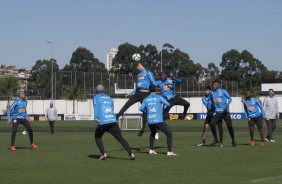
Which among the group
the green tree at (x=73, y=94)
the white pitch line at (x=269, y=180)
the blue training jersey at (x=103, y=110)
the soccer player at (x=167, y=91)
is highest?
the green tree at (x=73, y=94)

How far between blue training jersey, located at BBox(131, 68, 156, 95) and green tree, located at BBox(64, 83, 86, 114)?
69789 mm

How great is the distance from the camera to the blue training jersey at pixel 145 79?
67.8 feet

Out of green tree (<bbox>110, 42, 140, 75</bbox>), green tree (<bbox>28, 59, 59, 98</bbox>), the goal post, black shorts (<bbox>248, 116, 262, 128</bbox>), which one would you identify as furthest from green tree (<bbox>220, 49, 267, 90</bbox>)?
black shorts (<bbox>248, 116, 262, 128</bbox>)

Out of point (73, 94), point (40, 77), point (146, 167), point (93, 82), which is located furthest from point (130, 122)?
point (40, 77)

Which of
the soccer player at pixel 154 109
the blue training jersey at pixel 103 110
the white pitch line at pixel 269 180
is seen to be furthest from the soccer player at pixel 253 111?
the white pitch line at pixel 269 180

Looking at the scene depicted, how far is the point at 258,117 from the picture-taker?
24.8 meters

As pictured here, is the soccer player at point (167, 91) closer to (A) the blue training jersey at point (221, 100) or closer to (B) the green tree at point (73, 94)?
(A) the blue training jersey at point (221, 100)

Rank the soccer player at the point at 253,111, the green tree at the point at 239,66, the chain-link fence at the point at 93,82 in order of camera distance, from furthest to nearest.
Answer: the green tree at the point at 239,66
the chain-link fence at the point at 93,82
the soccer player at the point at 253,111

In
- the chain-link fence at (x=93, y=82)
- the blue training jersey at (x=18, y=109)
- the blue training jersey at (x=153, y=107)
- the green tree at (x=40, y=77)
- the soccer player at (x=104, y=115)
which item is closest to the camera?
the soccer player at (x=104, y=115)

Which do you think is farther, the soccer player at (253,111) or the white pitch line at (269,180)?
the soccer player at (253,111)

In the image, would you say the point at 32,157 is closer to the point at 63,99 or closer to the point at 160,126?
the point at 160,126

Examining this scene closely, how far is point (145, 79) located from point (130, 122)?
2971 cm

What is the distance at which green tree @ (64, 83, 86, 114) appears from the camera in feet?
304

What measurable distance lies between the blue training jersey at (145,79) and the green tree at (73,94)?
6979 centimetres
